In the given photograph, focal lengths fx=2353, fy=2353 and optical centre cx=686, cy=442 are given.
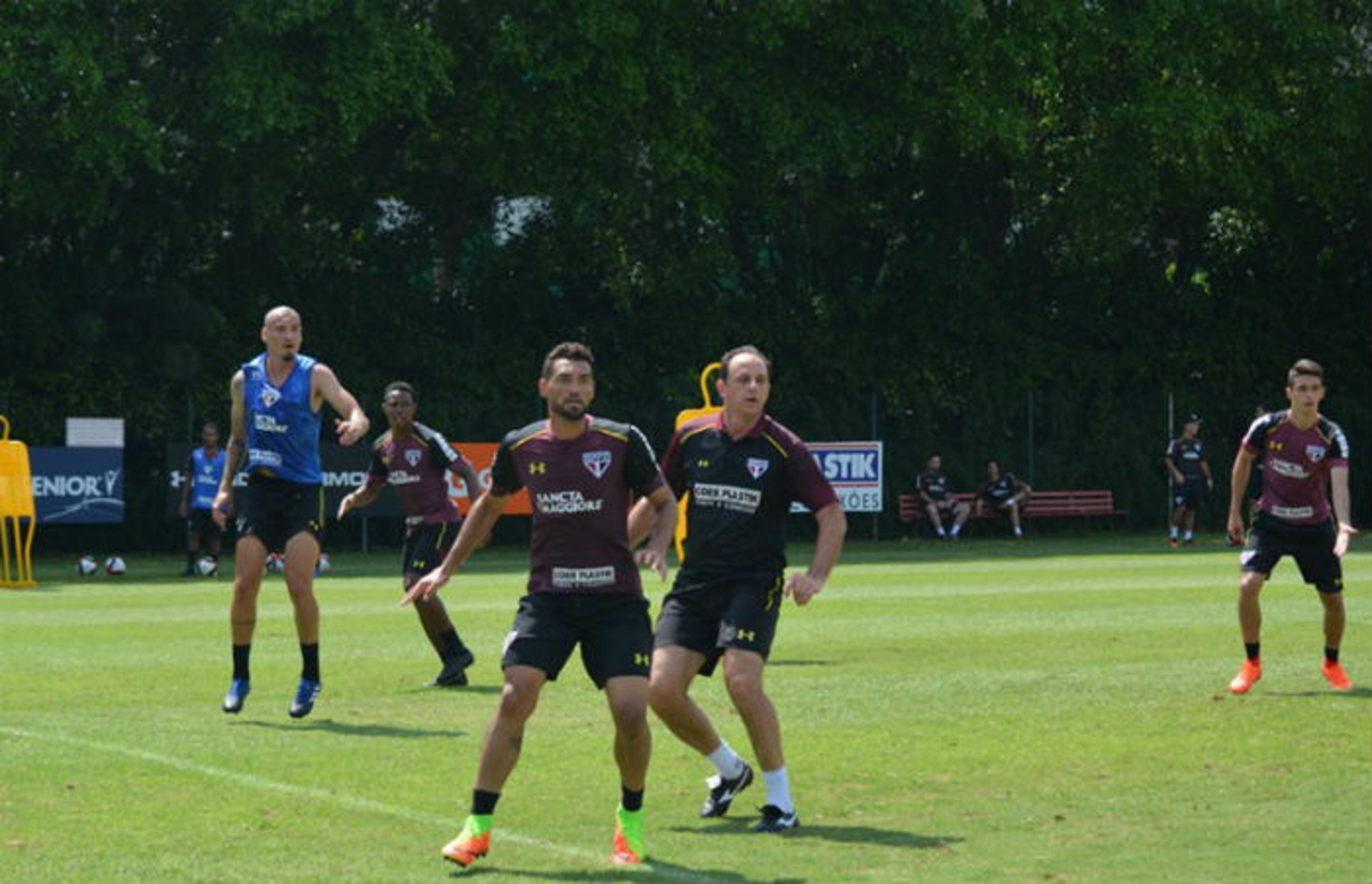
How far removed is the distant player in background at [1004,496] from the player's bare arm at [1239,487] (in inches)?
1036

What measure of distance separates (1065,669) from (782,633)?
3935mm

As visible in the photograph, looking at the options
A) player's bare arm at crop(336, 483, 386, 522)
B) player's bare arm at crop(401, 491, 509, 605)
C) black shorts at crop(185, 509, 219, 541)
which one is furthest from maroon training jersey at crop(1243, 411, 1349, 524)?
black shorts at crop(185, 509, 219, 541)

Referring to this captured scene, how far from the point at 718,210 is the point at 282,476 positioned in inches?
1067

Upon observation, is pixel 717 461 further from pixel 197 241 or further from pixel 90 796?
pixel 197 241

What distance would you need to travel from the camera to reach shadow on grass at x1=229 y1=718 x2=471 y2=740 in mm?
12570

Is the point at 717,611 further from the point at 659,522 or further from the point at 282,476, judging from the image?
the point at 282,476

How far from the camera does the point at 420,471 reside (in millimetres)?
16172

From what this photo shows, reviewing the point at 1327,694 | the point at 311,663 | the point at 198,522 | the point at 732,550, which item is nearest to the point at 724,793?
the point at 732,550

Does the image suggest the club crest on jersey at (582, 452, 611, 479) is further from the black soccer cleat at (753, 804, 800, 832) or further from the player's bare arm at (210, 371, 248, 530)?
Answer: the player's bare arm at (210, 371, 248, 530)

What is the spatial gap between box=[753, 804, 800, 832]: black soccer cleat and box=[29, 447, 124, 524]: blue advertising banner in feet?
85.4

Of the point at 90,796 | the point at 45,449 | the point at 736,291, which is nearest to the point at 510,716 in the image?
the point at 90,796

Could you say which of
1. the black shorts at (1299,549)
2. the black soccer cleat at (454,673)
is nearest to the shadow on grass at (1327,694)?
the black shorts at (1299,549)

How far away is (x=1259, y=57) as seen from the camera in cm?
4406

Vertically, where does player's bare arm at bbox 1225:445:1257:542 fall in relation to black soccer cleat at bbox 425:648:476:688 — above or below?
above
